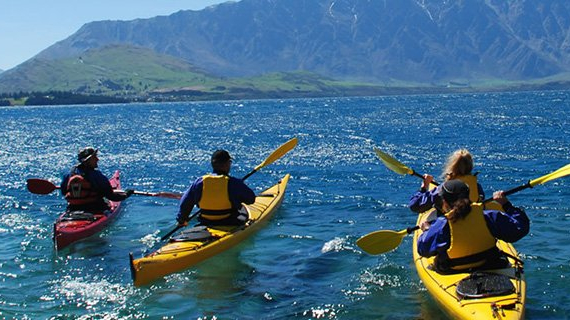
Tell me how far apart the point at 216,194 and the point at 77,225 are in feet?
14.4

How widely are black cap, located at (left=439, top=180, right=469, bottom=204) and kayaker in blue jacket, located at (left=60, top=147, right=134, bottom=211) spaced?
1069cm

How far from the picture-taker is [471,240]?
10.4 m

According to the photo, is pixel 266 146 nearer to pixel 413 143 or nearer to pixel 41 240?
pixel 413 143

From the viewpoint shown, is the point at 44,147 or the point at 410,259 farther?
the point at 44,147

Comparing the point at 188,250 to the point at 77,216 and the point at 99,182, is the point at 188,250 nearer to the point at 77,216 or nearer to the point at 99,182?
the point at 99,182

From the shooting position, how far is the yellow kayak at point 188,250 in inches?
516

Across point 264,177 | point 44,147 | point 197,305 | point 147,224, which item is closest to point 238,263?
point 197,305

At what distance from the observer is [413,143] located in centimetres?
4791

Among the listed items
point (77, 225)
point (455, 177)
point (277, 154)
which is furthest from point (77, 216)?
point (455, 177)

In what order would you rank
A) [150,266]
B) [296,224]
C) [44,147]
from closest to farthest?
[150,266]
[296,224]
[44,147]

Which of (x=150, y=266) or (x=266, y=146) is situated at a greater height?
(x=150, y=266)

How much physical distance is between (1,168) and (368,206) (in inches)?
1015

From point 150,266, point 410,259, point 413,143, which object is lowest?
point 413,143

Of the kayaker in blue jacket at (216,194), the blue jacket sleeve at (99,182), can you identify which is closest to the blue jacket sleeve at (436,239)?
the kayaker in blue jacket at (216,194)
